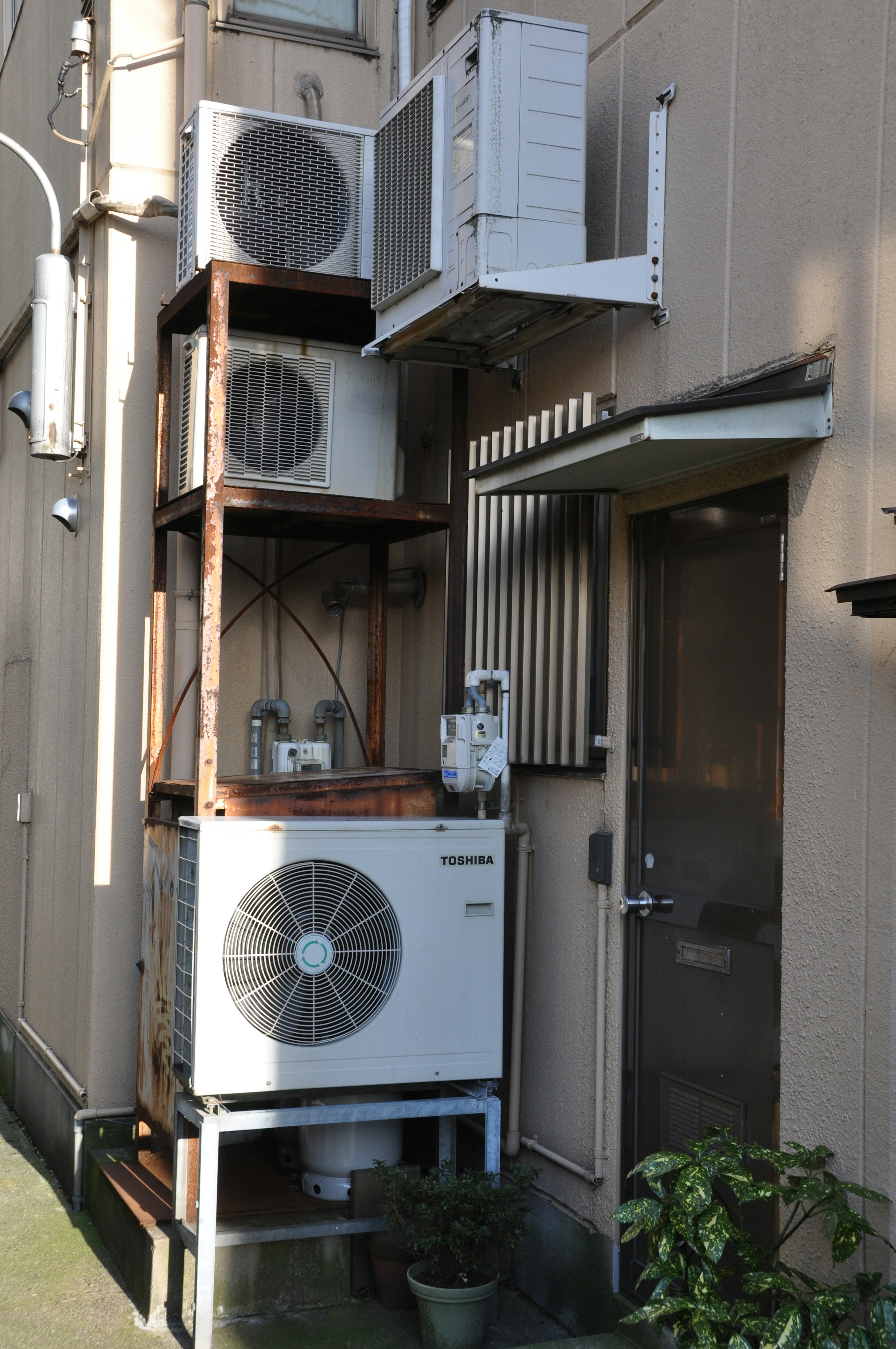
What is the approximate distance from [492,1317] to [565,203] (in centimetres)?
332

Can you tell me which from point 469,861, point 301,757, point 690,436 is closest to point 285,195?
point 301,757

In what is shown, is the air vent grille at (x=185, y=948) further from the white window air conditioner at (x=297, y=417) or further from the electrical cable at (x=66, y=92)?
the electrical cable at (x=66, y=92)

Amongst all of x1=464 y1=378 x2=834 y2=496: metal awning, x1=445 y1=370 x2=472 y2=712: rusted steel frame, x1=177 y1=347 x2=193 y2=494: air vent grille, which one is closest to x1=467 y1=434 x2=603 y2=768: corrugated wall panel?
x1=445 y1=370 x2=472 y2=712: rusted steel frame

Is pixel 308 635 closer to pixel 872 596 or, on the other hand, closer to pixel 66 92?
pixel 66 92

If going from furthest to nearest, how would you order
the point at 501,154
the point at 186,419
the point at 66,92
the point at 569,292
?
the point at 66,92
the point at 186,419
the point at 501,154
the point at 569,292

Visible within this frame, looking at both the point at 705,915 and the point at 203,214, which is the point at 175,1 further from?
the point at 705,915

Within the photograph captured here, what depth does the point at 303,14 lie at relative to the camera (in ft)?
18.1

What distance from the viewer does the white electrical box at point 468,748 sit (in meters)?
4.08

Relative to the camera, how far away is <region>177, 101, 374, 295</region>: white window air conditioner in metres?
4.37

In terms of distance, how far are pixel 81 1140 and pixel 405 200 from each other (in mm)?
3686

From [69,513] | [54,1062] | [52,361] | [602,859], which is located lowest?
[54,1062]

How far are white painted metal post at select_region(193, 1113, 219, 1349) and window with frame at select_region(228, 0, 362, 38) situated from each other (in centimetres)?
446

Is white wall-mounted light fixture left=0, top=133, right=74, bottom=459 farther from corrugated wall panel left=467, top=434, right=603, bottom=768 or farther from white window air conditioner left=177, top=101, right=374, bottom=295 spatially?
corrugated wall panel left=467, top=434, right=603, bottom=768

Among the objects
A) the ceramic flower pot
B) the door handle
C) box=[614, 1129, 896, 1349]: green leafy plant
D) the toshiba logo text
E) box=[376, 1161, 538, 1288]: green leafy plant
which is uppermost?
the toshiba logo text
